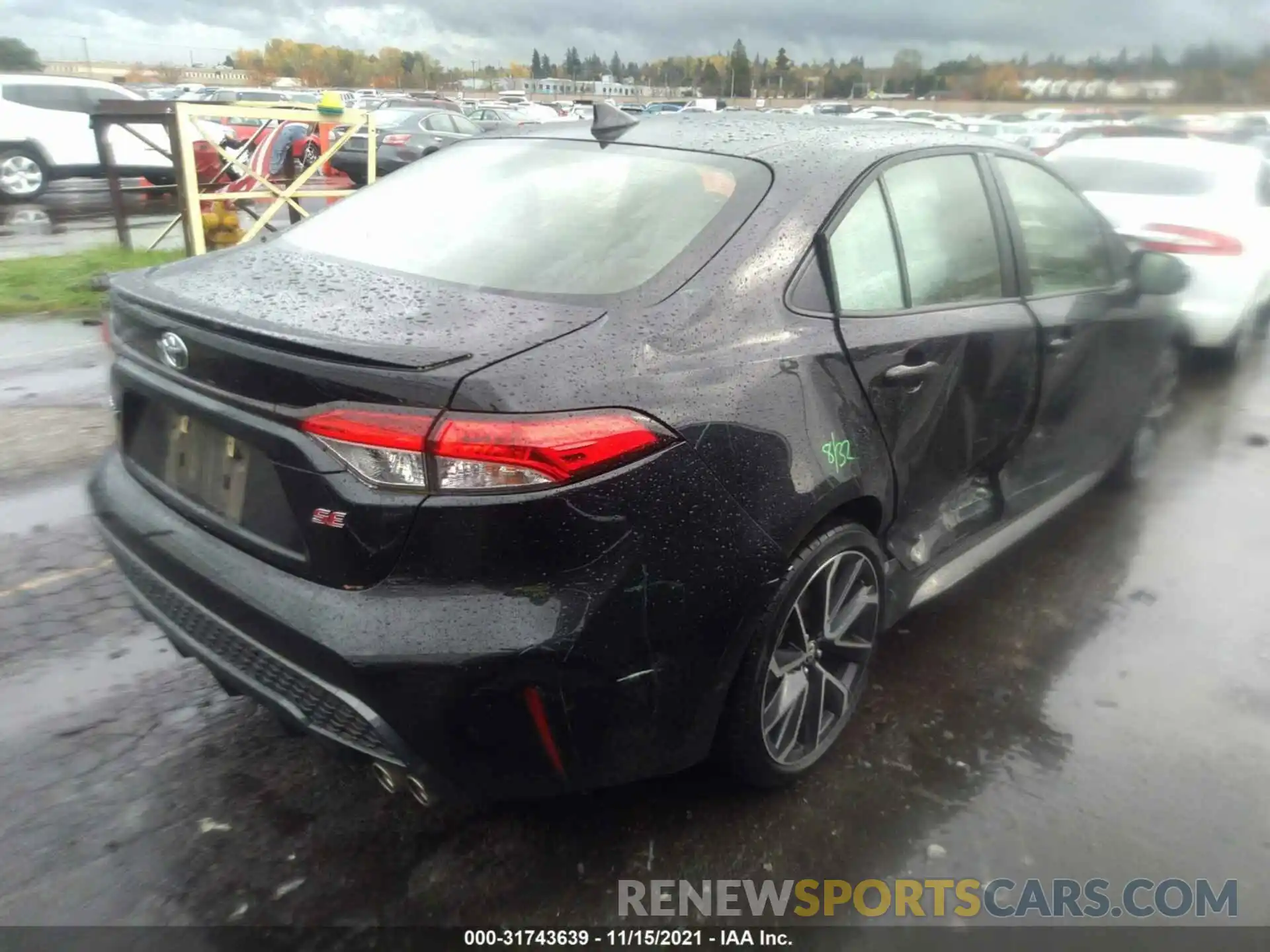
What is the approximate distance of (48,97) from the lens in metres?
15.1

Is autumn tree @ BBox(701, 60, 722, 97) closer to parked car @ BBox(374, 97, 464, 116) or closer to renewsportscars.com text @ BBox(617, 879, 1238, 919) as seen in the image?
parked car @ BBox(374, 97, 464, 116)

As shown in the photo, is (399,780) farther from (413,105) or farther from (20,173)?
(413,105)

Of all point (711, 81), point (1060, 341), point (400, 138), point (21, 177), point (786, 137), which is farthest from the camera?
point (711, 81)

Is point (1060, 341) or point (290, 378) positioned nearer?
point (290, 378)

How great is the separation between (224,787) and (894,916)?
1741 mm

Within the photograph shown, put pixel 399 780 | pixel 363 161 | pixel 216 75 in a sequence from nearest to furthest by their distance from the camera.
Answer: pixel 399 780 < pixel 363 161 < pixel 216 75

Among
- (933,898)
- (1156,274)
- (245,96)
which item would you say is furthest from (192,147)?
(245,96)

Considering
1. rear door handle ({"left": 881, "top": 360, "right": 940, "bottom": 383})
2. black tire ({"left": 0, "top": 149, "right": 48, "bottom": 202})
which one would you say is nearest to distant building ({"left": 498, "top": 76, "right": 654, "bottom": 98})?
black tire ({"left": 0, "top": 149, "right": 48, "bottom": 202})

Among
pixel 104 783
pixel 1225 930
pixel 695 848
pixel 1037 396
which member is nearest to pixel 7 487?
pixel 104 783

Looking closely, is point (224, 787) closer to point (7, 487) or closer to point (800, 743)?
point (800, 743)

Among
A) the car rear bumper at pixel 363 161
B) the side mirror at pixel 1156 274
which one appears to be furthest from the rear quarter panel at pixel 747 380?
the car rear bumper at pixel 363 161

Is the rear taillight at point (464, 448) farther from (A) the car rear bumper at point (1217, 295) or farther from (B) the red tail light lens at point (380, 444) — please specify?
(A) the car rear bumper at point (1217, 295)

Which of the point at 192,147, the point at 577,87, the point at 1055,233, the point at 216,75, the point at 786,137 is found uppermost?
the point at 786,137

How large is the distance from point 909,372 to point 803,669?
33.8 inches
